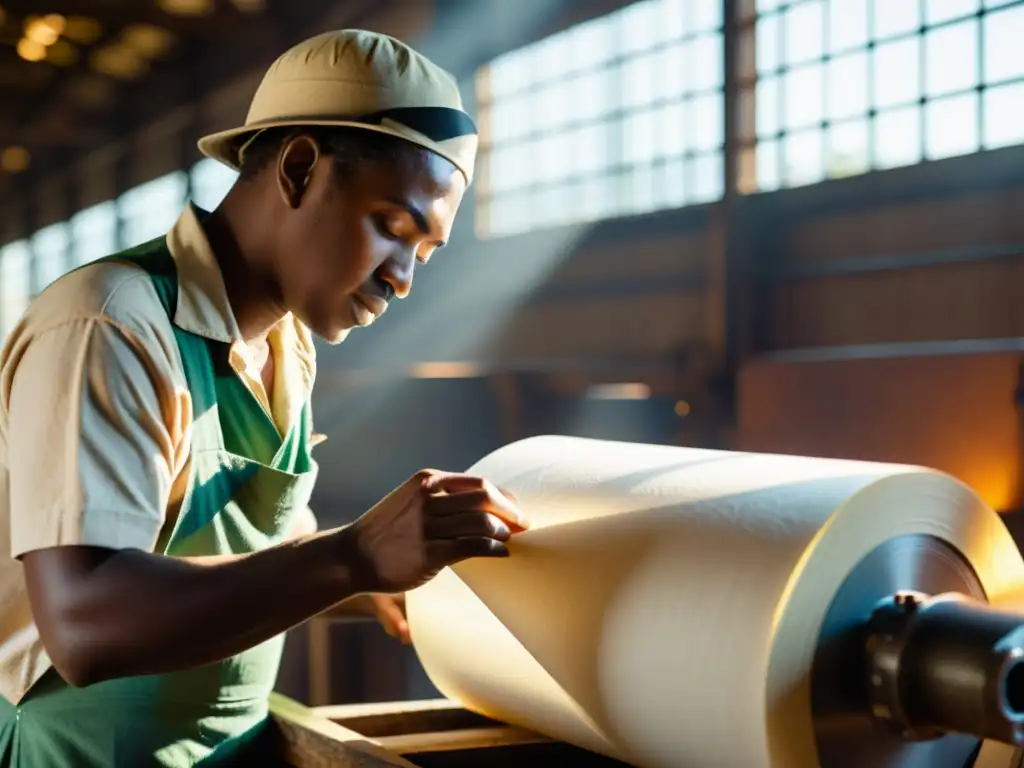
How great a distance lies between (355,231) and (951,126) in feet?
16.1

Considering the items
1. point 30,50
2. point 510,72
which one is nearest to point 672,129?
point 510,72

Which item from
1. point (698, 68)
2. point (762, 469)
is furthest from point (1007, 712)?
point (698, 68)

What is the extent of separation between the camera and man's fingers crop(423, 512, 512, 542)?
46.4 inches

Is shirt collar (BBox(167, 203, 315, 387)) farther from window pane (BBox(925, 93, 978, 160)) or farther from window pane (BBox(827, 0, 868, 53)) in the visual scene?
window pane (BBox(827, 0, 868, 53))

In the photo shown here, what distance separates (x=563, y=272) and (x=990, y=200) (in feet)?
9.93

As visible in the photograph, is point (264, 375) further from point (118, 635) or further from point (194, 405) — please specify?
point (118, 635)

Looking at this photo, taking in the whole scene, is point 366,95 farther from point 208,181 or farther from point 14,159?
point 14,159

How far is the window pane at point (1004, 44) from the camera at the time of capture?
5219 mm

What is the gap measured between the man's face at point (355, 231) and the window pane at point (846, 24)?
5.05 metres

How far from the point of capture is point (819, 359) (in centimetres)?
326

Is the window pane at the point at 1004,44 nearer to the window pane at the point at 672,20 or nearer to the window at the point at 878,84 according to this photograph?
the window at the point at 878,84

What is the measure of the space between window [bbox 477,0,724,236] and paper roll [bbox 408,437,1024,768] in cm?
548

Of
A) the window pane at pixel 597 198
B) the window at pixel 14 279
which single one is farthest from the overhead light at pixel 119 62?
the window at pixel 14 279

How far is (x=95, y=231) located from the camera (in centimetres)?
1569
